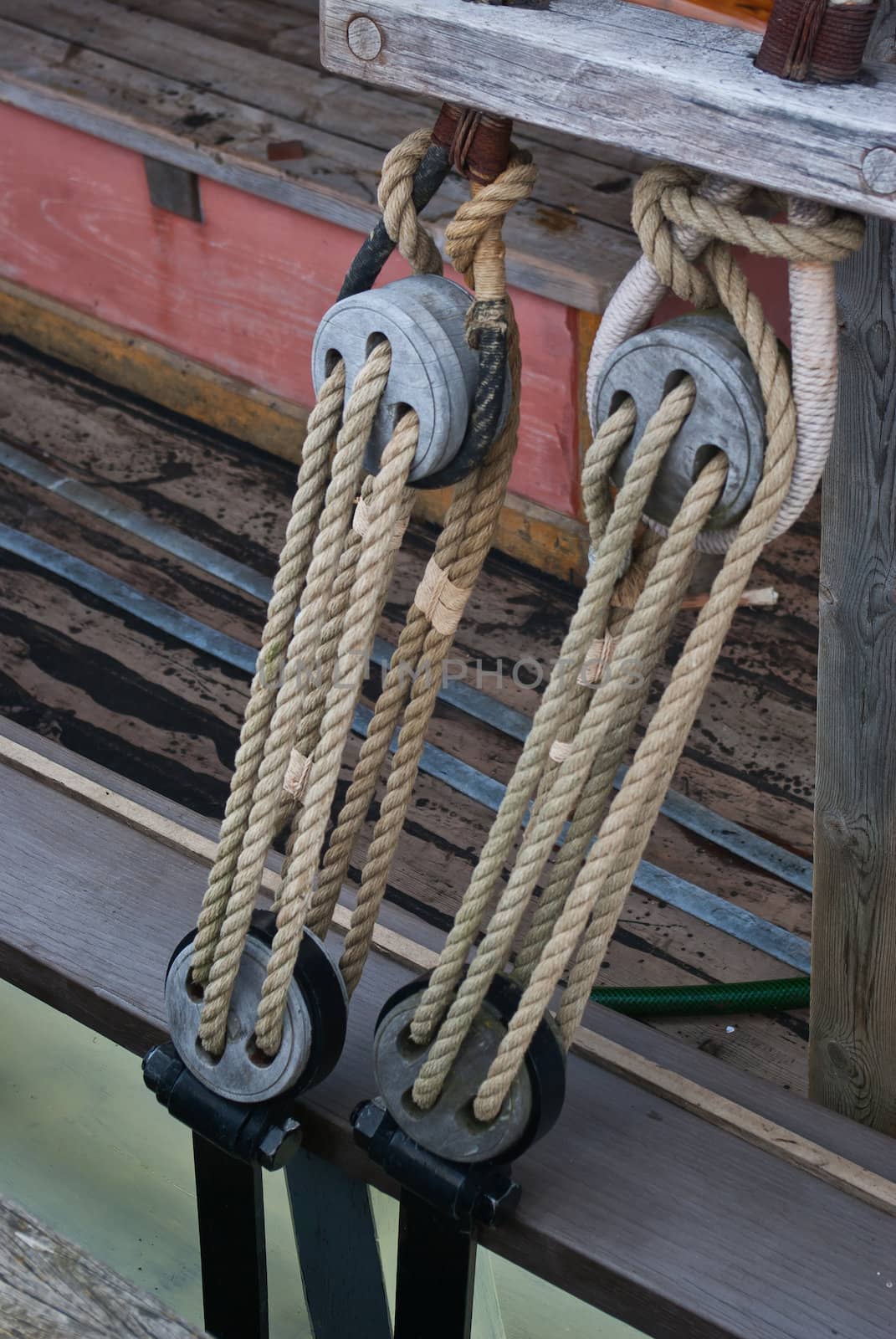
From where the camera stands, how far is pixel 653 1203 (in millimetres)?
1005

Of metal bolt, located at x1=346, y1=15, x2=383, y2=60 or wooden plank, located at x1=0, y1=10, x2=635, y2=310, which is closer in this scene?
metal bolt, located at x1=346, y1=15, x2=383, y2=60

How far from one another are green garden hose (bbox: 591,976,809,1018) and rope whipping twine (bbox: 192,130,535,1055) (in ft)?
2.79

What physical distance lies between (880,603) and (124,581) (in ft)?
5.59

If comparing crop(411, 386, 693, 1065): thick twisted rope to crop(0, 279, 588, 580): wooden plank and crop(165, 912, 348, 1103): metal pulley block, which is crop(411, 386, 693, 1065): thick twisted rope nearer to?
crop(165, 912, 348, 1103): metal pulley block

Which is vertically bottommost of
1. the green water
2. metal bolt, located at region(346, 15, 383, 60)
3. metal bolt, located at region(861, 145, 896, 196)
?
the green water

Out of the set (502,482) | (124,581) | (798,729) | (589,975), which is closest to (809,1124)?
(589,975)

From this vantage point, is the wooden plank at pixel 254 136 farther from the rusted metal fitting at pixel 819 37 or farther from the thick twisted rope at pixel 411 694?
the rusted metal fitting at pixel 819 37

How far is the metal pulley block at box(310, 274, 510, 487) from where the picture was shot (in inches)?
33.1

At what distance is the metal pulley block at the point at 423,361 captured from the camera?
0.84 metres

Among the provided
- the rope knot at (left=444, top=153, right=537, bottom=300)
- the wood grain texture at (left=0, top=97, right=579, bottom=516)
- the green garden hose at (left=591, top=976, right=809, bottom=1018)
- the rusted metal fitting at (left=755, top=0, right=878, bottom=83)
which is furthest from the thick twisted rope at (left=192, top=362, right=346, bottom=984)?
the wood grain texture at (left=0, top=97, right=579, bottom=516)

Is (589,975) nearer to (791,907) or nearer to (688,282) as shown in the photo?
(688,282)

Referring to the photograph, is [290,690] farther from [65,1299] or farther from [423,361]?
[65,1299]

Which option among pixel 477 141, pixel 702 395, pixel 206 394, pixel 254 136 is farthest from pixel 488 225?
pixel 206 394

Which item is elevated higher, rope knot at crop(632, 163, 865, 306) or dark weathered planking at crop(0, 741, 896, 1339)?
rope knot at crop(632, 163, 865, 306)
